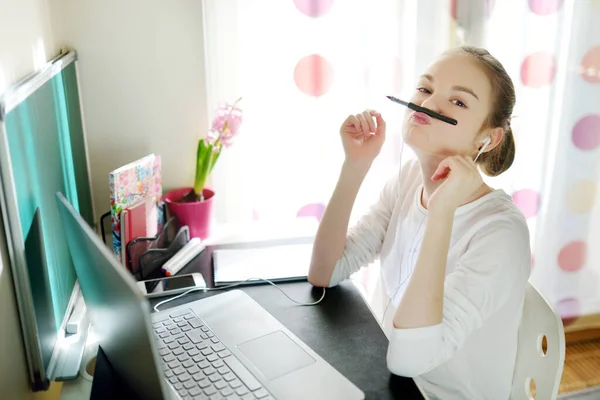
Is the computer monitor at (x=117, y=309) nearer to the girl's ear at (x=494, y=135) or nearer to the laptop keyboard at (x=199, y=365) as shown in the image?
the laptop keyboard at (x=199, y=365)

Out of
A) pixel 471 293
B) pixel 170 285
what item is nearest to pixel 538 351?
pixel 471 293

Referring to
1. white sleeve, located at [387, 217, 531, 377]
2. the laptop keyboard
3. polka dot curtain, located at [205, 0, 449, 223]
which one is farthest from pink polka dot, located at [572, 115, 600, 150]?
the laptop keyboard

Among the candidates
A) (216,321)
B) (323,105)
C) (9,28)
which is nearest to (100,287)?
(216,321)

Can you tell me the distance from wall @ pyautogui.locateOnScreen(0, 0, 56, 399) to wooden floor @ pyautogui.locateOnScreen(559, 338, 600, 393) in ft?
5.68

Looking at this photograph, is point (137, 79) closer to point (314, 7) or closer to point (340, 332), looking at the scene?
point (314, 7)

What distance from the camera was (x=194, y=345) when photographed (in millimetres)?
1026

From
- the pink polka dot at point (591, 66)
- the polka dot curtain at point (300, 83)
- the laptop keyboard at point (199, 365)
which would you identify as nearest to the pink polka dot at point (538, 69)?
the pink polka dot at point (591, 66)

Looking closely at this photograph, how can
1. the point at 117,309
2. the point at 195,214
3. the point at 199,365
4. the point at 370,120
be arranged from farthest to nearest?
the point at 195,214 < the point at 370,120 < the point at 199,365 < the point at 117,309

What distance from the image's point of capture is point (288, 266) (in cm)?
136

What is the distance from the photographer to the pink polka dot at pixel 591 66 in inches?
72.1

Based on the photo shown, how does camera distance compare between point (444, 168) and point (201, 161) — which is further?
point (201, 161)

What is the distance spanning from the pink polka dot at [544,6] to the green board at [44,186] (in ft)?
4.48

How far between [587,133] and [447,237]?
118cm

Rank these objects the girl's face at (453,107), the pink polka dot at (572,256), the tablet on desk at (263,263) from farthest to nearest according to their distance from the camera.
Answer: the pink polka dot at (572,256), the tablet on desk at (263,263), the girl's face at (453,107)
